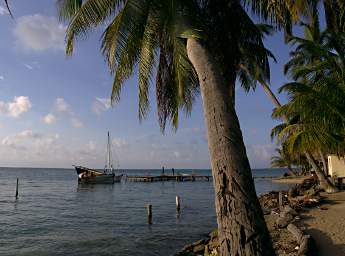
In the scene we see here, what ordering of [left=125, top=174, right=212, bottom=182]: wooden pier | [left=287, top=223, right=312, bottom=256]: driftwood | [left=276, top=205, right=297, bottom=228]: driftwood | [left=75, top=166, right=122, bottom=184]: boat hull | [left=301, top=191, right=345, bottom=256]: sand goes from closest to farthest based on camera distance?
1. [left=287, top=223, right=312, bottom=256]: driftwood
2. [left=301, top=191, right=345, bottom=256]: sand
3. [left=276, top=205, right=297, bottom=228]: driftwood
4. [left=75, top=166, right=122, bottom=184]: boat hull
5. [left=125, top=174, right=212, bottom=182]: wooden pier

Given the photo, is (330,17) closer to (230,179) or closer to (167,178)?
(230,179)

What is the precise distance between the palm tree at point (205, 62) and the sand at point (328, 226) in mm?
6722

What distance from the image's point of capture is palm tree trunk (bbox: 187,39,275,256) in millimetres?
4828

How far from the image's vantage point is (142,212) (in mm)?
30547

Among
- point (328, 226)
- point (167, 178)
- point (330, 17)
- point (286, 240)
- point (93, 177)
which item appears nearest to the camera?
point (286, 240)

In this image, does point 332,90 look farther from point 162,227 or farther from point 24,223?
point 24,223

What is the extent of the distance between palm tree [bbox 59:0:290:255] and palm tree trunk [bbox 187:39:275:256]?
0.5 inches

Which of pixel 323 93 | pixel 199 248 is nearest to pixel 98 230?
pixel 199 248

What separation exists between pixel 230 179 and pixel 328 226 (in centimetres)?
1201

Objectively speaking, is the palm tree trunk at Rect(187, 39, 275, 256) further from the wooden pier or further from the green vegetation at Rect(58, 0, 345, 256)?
the wooden pier

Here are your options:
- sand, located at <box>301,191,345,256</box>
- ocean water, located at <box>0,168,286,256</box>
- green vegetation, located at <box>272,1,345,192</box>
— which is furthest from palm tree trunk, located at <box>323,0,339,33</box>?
ocean water, located at <box>0,168,286,256</box>

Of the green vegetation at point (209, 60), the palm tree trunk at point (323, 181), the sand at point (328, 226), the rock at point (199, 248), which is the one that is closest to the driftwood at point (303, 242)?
the sand at point (328, 226)

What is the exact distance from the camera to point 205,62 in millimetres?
5941

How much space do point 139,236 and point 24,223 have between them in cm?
983
